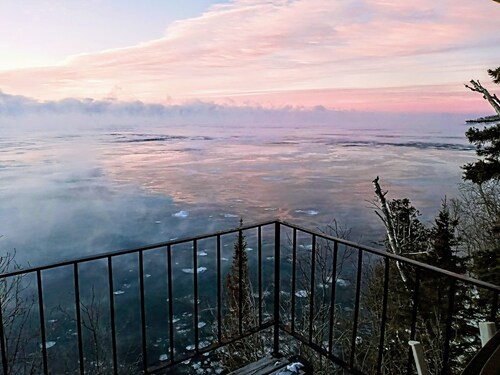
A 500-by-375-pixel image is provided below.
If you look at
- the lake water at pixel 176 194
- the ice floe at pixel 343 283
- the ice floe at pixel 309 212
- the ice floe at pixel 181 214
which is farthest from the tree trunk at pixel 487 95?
the ice floe at pixel 181 214

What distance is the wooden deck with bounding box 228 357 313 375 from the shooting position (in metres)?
2.16

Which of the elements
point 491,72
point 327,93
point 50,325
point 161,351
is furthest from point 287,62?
point 50,325

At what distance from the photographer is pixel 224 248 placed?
83.1ft

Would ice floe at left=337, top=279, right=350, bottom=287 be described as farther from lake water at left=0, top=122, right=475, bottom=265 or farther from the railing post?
the railing post

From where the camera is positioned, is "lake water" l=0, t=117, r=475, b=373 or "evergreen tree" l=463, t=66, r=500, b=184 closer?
"evergreen tree" l=463, t=66, r=500, b=184

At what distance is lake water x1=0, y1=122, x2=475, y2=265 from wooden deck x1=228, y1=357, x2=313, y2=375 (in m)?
18.8

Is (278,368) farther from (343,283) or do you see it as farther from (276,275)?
(343,283)

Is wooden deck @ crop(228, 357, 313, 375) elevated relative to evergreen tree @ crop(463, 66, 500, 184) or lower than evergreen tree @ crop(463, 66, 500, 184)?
lower

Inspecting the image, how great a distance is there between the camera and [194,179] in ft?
144

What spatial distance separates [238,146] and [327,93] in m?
37.9

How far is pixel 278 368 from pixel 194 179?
42.3m

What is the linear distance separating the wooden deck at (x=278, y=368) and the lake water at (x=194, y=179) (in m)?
18.8

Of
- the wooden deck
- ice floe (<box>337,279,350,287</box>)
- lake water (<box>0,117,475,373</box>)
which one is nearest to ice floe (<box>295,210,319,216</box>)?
lake water (<box>0,117,475,373</box>)

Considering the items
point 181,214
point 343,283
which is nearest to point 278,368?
point 343,283
